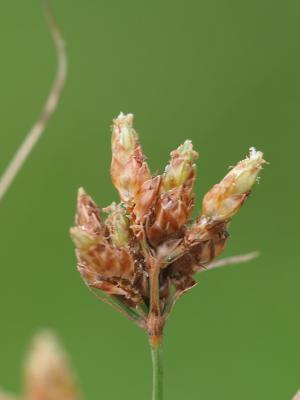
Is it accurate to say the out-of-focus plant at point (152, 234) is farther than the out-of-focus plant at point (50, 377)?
Yes

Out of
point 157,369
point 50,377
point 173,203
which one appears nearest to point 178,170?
point 173,203

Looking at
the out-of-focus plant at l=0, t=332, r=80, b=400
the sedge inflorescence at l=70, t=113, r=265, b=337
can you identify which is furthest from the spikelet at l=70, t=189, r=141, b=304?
the out-of-focus plant at l=0, t=332, r=80, b=400

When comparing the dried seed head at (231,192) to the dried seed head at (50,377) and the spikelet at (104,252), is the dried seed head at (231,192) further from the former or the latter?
the dried seed head at (50,377)

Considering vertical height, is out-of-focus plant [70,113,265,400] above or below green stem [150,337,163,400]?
above

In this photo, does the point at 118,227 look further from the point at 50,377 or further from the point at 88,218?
the point at 50,377

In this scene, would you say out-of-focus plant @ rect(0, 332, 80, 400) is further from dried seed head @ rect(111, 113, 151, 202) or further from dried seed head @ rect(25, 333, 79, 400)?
dried seed head @ rect(111, 113, 151, 202)

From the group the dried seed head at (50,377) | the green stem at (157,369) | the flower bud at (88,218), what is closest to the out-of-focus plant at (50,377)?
the dried seed head at (50,377)

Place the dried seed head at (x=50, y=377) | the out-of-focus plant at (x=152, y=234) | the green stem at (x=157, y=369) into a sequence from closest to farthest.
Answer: the dried seed head at (x=50, y=377), the green stem at (x=157, y=369), the out-of-focus plant at (x=152, y=234)

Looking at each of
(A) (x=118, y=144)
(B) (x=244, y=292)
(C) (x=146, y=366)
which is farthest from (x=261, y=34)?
(A) (x=118, y=144)
